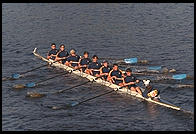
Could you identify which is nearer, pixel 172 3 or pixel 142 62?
pixel 142 62

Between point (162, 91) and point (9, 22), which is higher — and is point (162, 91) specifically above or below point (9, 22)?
below

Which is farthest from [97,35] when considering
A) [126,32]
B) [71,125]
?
[71,125]

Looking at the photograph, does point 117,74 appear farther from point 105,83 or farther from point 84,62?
point 84,62

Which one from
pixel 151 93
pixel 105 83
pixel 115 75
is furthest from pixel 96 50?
pixel 151 93

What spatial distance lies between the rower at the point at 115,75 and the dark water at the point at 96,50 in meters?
1.02

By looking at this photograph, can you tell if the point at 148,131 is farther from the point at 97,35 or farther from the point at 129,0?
the point at 129,0

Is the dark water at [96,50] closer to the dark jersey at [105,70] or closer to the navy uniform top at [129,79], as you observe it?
the dark jersey at [105,70]

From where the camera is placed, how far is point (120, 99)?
35.6m

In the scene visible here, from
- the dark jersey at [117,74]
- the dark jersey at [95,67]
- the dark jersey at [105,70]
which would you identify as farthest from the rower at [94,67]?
the dark jersey at [117,74]

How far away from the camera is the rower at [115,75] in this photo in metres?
37.6

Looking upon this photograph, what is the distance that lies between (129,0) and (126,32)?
41.9ft

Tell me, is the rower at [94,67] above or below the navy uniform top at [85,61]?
below

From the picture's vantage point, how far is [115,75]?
3778cm

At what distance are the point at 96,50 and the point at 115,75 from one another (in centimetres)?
1058
